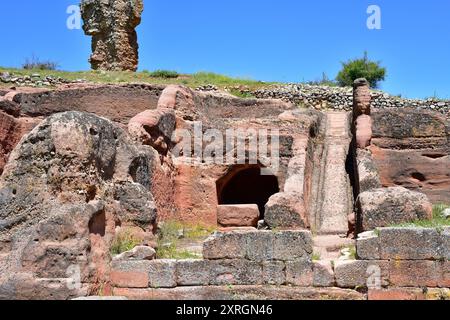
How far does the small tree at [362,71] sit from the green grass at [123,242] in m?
35.1

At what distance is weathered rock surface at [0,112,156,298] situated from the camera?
27.5ft

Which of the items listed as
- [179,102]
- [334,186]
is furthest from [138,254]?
[179,102]

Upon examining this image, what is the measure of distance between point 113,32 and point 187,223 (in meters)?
18.1

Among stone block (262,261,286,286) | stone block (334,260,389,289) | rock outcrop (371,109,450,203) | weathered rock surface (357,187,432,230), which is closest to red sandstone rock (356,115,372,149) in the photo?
rock outcrop (371,109,450,203)

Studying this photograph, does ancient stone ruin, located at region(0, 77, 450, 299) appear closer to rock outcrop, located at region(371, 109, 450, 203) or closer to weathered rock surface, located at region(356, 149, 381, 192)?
weathered rock surface, located at region(356, 149, 381, 192)

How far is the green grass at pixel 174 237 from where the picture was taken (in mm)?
10273

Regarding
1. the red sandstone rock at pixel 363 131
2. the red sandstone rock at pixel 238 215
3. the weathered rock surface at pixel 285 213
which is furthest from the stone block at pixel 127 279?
the red sandstone rock at pixel 363 131

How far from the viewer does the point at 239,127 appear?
16.1 meters

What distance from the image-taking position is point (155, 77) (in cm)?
2948

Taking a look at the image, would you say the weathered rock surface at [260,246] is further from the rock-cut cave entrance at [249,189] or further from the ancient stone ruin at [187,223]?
the rock-cut cave entrance at [249,189]

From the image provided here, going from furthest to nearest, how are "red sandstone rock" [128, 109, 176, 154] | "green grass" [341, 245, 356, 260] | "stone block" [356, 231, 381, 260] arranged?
"red sandstone rock" [128, 109, 176, 154] < "green grass" [341, 245, 356, 260] < "stone block" [356, 231, 381, 260]

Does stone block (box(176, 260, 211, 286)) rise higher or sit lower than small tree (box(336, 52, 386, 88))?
lower

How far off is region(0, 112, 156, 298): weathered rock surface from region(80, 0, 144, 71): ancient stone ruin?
2115 cm
